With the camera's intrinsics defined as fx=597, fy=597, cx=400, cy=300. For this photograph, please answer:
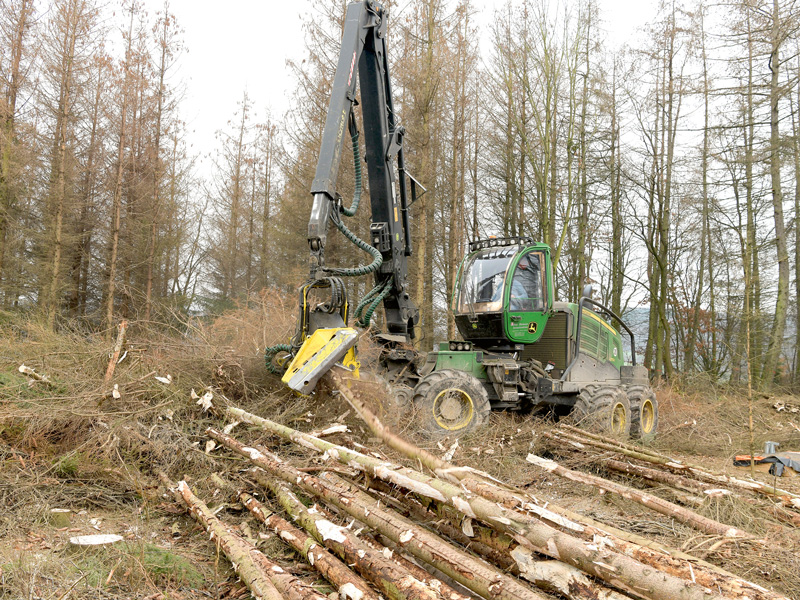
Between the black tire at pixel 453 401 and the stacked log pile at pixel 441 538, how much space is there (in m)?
1.88

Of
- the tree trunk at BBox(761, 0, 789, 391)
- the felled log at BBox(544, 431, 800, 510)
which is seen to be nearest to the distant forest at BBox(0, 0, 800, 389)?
the tree trunk at BBox(761, 0, 789, 391)

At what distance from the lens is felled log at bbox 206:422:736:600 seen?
245 cm

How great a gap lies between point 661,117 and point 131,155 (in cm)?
1650

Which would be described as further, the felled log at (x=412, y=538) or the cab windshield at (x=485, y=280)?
the cab windshield at (x=485, y=280)

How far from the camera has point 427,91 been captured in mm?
14586

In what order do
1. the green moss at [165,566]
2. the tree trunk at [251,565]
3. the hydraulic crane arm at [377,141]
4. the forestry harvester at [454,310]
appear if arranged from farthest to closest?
the hydraulic crane arm at [377,141] < the forestry harvester at [454,310] < the green moss at [165,566] < the tree trunk at [251,565]

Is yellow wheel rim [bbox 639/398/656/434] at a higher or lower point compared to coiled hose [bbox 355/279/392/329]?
lower

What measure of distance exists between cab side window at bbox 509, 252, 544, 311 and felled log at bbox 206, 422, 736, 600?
15.9 feet

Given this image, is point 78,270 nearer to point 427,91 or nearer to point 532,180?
point 427,91

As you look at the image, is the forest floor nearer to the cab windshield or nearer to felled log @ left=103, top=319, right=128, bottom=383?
felled log @ left=103, top=319, right=128, bottom=383

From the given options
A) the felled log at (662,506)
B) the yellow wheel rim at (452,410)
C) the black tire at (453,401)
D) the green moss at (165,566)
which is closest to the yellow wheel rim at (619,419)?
the black tire at (453,401)

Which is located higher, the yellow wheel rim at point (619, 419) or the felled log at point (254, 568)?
the yellow wheel rim at point (619, 419)

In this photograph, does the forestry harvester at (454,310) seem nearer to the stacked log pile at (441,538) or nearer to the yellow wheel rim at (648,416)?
the yellow wheel rim at (648,416)

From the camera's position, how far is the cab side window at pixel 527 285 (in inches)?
324
